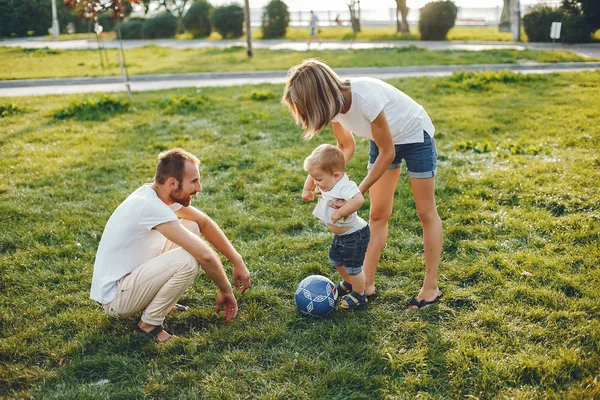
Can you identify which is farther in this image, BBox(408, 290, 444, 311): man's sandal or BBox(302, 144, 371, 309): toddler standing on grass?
BBox(408, 290, 444, 311): man's sandal

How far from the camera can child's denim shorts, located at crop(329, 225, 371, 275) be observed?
372cm

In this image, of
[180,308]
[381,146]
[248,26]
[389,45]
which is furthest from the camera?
[389,45]

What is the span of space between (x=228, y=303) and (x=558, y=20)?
20700 millimetres

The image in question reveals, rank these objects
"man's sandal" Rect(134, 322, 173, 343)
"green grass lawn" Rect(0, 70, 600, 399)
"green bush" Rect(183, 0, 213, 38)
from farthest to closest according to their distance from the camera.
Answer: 1. "green bush" Rect(183, 0, 213, 38)
2. "man's sandal" Rect(134, 322, 173, 343)
3. "green grass lawn" Rect(0, 70, 600, 399)

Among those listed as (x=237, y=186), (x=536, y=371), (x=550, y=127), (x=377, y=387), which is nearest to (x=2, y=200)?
(x=237, y=186)

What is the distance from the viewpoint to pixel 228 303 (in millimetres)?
3727

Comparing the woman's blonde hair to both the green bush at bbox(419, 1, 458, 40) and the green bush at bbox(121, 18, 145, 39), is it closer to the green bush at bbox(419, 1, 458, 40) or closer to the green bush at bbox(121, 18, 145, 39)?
the green bush at bbox(419, 1, 458, 40)

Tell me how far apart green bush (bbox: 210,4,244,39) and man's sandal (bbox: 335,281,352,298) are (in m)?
27.0

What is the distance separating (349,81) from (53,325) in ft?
9.21

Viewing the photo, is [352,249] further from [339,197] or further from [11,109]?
[11,109]

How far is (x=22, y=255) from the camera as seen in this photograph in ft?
15.8

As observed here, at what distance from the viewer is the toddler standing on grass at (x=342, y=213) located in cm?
350

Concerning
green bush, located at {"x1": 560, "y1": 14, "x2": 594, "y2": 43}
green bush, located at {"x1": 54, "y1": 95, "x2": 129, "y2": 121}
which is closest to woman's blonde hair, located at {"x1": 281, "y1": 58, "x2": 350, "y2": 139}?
green bush, located at {"x1": 54, "y1": 95, "x2": 129, "y2": 121}

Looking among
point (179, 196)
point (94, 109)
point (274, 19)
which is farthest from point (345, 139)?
point (274, 19)
